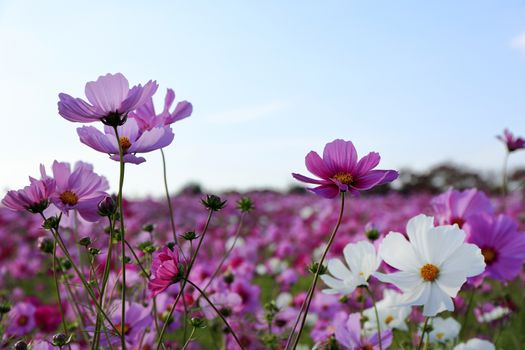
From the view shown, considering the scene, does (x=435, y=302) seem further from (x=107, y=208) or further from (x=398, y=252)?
(x=107, y=208)

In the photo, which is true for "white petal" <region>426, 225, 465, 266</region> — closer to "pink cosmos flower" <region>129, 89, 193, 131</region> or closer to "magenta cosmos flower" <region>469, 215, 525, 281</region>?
"magenta cosmos flower" <region>469, 215, 525, 281</region>

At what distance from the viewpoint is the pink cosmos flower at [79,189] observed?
0.88m

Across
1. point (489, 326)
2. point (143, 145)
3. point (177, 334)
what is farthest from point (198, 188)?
point (143, 145)

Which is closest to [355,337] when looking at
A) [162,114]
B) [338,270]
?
[338,270]

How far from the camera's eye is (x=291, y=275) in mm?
2334

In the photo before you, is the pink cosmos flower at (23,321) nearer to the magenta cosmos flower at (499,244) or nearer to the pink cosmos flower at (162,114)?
the pink cosmos flower at (162,114)

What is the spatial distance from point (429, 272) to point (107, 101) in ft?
1.68

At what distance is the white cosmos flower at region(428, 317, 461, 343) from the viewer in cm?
126

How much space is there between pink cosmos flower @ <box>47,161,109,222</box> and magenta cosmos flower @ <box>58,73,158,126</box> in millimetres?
116

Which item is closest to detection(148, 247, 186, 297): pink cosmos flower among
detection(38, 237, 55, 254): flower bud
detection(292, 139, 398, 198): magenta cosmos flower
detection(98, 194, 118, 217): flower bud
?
detection(98, 194, 118, 217): flower bud

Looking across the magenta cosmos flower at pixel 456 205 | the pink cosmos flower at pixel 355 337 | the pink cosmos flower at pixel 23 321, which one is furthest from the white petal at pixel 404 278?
the pink cosmos flower at pixel 23 321

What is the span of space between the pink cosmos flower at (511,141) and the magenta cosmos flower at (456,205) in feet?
2.01

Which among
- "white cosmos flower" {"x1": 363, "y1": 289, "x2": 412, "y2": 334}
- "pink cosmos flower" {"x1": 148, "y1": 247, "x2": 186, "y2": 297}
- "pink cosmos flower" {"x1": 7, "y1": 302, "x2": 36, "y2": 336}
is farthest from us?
"pink cosmos flower" {"x1": 7, "y1": 302, "x2": 36, "y2": 336}

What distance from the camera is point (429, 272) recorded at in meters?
0.85
